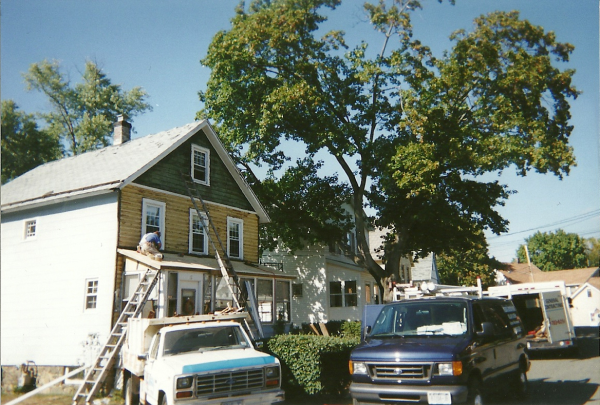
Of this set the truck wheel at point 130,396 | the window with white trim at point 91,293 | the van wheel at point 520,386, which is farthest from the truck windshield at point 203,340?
the window with white trim at point 91,293

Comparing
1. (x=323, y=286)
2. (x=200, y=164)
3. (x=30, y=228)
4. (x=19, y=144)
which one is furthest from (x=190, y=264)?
(x=323, y=286)

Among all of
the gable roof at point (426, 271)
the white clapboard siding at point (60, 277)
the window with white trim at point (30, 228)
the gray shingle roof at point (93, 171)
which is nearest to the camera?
the white clapboard siding at point (60, 277)

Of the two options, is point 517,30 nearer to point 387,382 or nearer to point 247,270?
point 247,270

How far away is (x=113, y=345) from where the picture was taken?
13.1m

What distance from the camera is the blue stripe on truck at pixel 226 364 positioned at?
7895 mm

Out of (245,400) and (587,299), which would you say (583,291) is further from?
(245,400)

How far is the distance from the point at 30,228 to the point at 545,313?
17380 mm

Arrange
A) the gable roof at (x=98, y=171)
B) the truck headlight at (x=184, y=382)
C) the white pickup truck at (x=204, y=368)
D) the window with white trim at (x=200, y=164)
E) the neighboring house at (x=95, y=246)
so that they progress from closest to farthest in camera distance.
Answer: the truck headlight at (x=184, y=382) → the white pickup truck at (x=204, y=368) → the neighboring house at (x=95, y=246) → the gable roof at (x=98, y=171) → the window with white trim at (x=200, y=164)

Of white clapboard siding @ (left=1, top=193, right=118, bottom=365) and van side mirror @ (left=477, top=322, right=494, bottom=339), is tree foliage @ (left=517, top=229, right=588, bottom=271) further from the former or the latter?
van side mirror @ (left=477, top=322, right=494, bottom=339)

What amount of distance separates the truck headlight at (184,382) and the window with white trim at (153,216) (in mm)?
9755

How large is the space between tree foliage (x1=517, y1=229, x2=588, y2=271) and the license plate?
8157 cm

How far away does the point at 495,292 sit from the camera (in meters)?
17.6

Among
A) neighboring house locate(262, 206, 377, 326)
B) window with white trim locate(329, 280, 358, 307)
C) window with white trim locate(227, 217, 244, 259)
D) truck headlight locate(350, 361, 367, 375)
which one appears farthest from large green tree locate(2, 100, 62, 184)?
window with white trim locate(329, 280, 358, 307)

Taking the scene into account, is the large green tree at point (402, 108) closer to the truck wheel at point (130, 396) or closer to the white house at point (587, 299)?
the truck wheel at point (130, 396)
